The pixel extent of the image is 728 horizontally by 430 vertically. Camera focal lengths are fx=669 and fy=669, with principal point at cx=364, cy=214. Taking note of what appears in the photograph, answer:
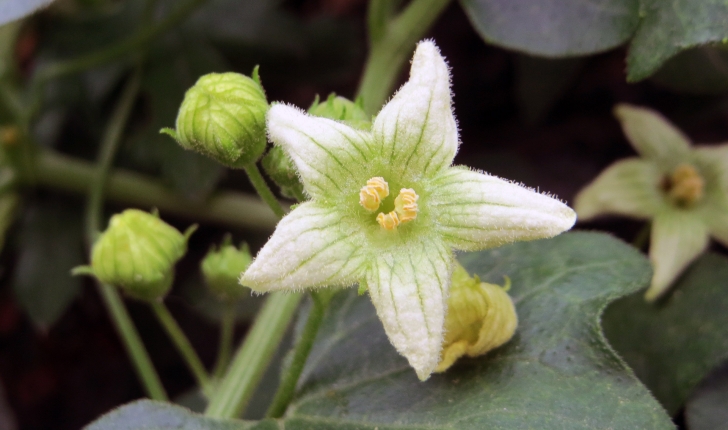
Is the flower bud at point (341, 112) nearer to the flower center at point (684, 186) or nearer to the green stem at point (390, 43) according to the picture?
the green stem at point (390, 43)

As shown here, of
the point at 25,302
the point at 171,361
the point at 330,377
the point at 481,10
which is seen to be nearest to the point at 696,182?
the point at 481,10

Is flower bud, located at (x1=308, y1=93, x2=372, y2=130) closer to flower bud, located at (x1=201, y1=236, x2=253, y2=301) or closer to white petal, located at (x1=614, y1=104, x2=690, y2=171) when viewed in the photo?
flower bud, located at (x1=201, y1=236, x2=253, y2=301)

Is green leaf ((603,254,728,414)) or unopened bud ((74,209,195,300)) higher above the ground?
unopened bud ((74,209,195,300))

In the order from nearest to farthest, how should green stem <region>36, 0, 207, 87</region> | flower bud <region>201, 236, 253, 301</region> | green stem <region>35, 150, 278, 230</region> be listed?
flower bud <region>201, 236, 253, 301</region>
green stem <region>36, 0, 207, 87</region>
green stem <region>35, 150, 278, 230</region>

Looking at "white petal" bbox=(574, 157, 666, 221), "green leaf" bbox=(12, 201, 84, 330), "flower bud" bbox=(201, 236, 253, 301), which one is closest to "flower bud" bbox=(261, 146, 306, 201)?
"flower bud" bbox=(201, 236, 253, 301)

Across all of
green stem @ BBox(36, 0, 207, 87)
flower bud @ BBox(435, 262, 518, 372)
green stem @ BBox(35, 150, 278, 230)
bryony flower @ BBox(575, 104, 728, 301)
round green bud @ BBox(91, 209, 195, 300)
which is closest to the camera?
flower bud @ BBox(435, 262, 518, 372)

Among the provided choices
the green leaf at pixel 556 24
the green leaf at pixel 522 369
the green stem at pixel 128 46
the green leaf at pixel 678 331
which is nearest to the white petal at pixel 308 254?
the green leaf at pixel 522 369

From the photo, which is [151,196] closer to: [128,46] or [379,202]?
[128,46]
